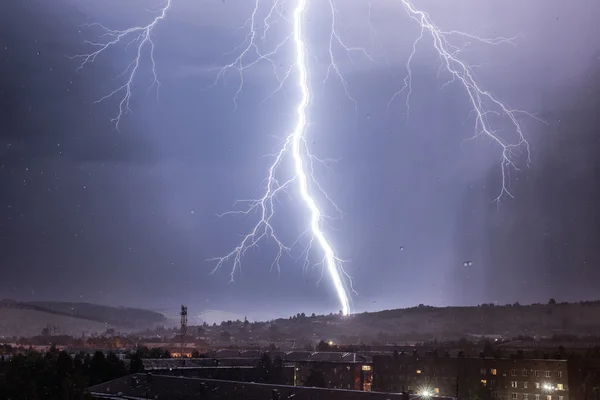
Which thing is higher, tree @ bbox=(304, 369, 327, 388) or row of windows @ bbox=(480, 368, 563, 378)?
row of windows @ bbox=(480, 368, 563, 378)

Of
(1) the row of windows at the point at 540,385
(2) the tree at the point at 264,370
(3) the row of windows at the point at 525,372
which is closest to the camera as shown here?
(1) the row of windows at the point at 540,385

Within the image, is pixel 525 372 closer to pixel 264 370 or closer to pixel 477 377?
pixel 477 377

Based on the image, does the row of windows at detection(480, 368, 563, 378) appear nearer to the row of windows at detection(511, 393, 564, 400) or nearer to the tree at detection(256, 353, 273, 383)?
the row of windows at detection(511, 393, 564, 400)

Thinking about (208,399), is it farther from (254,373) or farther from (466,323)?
(466,323)

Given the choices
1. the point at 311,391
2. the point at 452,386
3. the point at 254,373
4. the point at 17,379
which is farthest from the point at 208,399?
the point at 452,386

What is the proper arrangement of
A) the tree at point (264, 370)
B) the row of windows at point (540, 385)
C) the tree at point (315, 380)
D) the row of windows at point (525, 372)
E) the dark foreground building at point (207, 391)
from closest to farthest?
1. the dark foreground building at point (207, 391)
2. the row of windows at point (540, 385)
3. the row of windows at point (525, 372)
4. the tree at point (315, 380)
5. the tree at point (264, 370)

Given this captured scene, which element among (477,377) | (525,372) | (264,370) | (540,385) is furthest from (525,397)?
(264,370)

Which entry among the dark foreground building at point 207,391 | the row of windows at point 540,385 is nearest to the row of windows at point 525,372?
the row of windows at point 540,385

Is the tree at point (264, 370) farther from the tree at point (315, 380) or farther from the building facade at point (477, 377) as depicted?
the building facade at point (477, 377)

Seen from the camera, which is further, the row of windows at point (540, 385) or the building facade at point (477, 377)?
the building facade at point (477, 377)

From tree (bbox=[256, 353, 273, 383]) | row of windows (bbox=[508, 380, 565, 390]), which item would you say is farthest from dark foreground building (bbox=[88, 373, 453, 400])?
row of windows (bbox=[508, 380, 565, 390])
